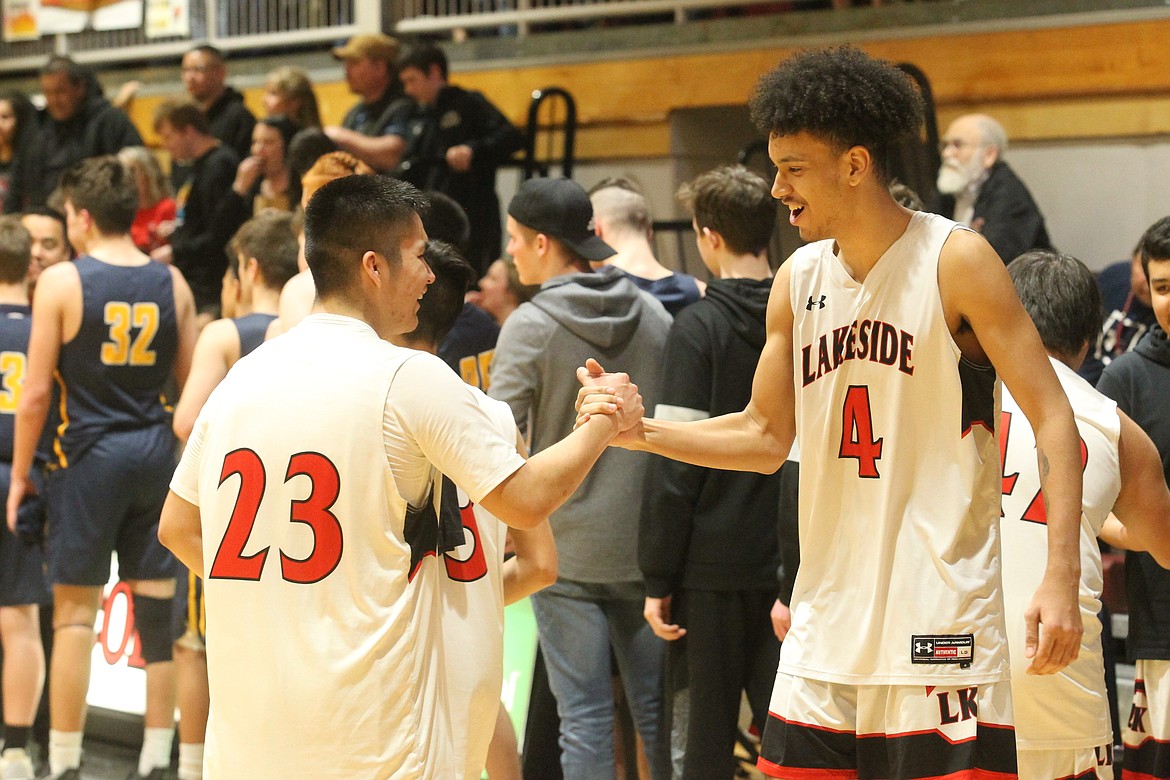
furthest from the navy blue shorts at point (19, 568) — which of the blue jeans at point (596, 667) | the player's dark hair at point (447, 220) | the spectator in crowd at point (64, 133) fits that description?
the spectator in crowd at point (64, 133)

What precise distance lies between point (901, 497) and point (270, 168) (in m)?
5.73

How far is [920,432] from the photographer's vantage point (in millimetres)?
2834

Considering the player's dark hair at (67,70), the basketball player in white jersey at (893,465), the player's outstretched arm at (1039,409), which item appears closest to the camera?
the player's outstretched arm at (1039,409)

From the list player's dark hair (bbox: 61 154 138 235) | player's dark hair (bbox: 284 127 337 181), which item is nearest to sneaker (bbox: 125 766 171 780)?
player's dark hair (bbox: 61 154 138 235)

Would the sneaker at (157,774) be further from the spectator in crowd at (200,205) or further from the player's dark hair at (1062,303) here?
the player's dark hair at (1062,303)

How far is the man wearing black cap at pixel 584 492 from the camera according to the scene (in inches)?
175

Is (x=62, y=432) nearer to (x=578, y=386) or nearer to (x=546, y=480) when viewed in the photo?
(x=578, y=386)

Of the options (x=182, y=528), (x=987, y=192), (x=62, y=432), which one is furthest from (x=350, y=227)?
(x=987, y=192)

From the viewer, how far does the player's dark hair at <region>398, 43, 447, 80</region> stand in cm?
802

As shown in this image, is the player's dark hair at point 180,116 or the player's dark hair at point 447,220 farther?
the player's dark hair at point 180,116

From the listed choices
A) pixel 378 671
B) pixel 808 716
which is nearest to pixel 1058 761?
pixel 808 716

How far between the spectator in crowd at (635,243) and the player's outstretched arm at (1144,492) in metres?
1.98

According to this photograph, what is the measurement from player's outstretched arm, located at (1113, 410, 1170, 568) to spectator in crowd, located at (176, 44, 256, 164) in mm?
6568

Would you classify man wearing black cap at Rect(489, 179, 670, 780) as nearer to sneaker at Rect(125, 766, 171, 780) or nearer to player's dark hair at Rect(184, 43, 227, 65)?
sneaker at Rect(125, 766, 171, 780)
